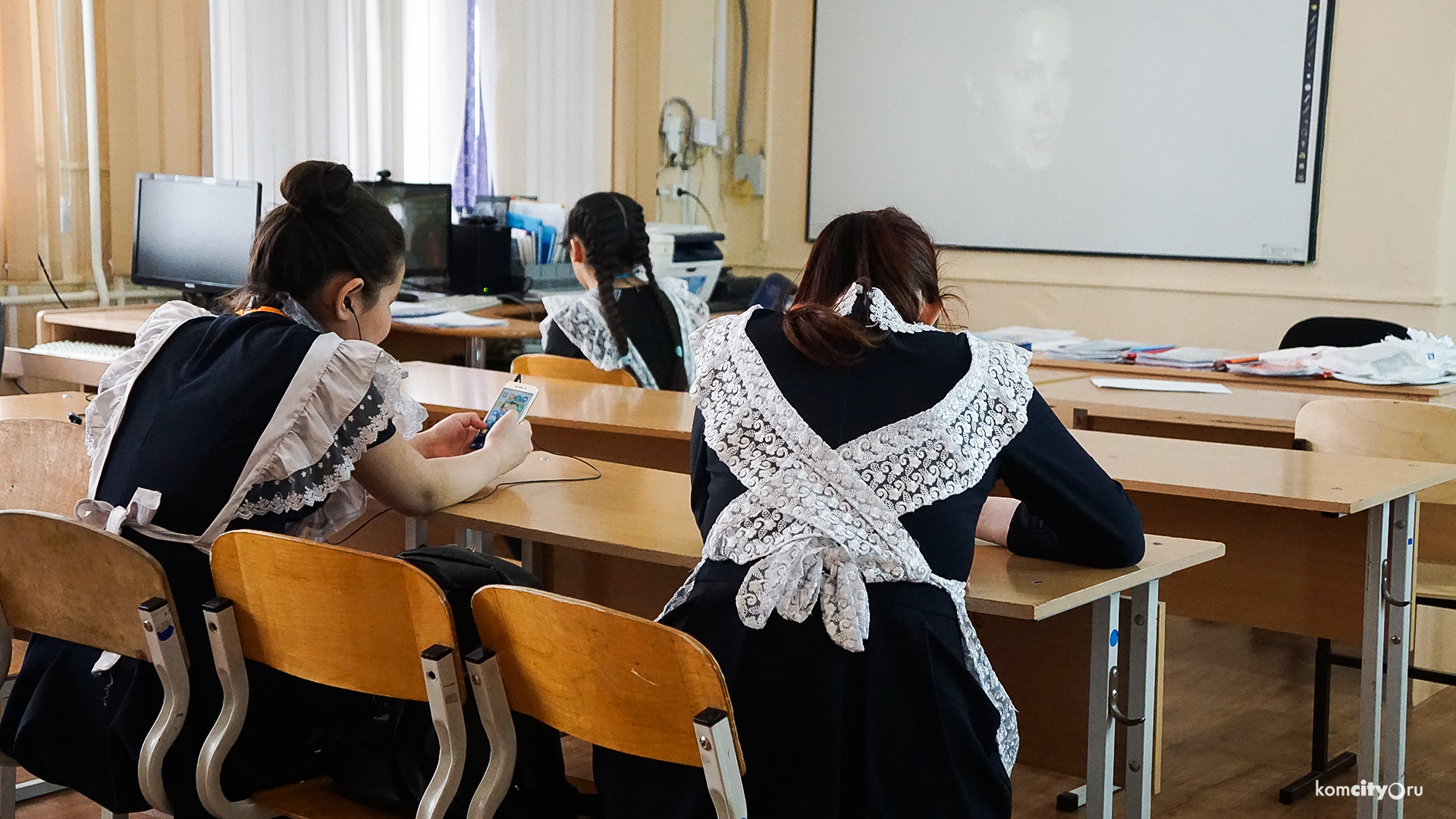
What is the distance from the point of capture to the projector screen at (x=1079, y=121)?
533 centimetres

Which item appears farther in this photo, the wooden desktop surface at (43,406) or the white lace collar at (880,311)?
the wooden desktop surface at (43,406)

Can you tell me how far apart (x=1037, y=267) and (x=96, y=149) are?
3.65 metres

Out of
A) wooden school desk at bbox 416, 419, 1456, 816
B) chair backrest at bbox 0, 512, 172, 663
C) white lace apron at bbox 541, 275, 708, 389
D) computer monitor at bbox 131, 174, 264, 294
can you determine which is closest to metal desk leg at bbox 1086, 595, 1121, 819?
wooden school desk at bbox 416, 419, 1456, 816

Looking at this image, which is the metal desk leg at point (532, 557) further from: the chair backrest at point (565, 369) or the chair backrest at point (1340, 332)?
the chair backrest at point (1340, 332)

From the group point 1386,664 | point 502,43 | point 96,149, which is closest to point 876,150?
point 502,43

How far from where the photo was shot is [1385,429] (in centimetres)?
277

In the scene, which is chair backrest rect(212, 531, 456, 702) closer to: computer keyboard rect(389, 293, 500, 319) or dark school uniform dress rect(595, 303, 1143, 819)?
dark school uniform dress rect(595, 303, 1143, 819)

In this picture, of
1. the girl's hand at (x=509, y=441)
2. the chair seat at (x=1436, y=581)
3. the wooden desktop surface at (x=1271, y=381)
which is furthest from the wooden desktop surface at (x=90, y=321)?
the chair seat at (x=1436, y=581)

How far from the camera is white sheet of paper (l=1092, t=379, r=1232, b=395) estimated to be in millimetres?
3510

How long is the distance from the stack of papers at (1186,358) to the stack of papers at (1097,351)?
6 centimetres

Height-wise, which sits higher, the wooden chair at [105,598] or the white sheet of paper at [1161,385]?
the white sheet of paper at [1161,385]

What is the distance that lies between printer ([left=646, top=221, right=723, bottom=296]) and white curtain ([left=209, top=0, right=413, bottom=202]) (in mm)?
1032

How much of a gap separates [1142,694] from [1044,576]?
0.26m

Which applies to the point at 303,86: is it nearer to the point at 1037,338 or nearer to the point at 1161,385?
the point at 1037,338
